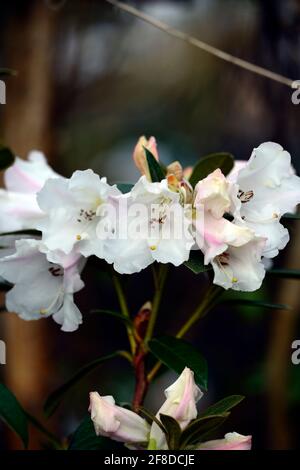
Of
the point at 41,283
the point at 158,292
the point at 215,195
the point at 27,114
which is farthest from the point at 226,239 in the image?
the point at 27,114

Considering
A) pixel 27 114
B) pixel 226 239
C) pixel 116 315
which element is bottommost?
pixel 116 315

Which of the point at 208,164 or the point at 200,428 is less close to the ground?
the point at 208,164

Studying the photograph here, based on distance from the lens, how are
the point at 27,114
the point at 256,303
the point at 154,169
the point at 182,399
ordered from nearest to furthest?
1. the point at 182,399
2. the point at 154,169
3. the point at 256,303
4. the point at 27,114

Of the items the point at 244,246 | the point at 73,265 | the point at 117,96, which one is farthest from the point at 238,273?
the point at 117,96

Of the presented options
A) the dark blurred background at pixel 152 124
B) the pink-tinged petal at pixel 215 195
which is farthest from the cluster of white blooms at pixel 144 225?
the dark blurred background at pixel 152 124

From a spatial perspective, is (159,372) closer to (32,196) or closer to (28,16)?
(32,196)

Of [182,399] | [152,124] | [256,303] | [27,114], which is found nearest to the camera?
[182,399]

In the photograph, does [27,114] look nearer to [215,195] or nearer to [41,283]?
[41,283]

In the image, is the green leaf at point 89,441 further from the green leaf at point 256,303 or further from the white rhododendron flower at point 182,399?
the green leaf at point 256,303
